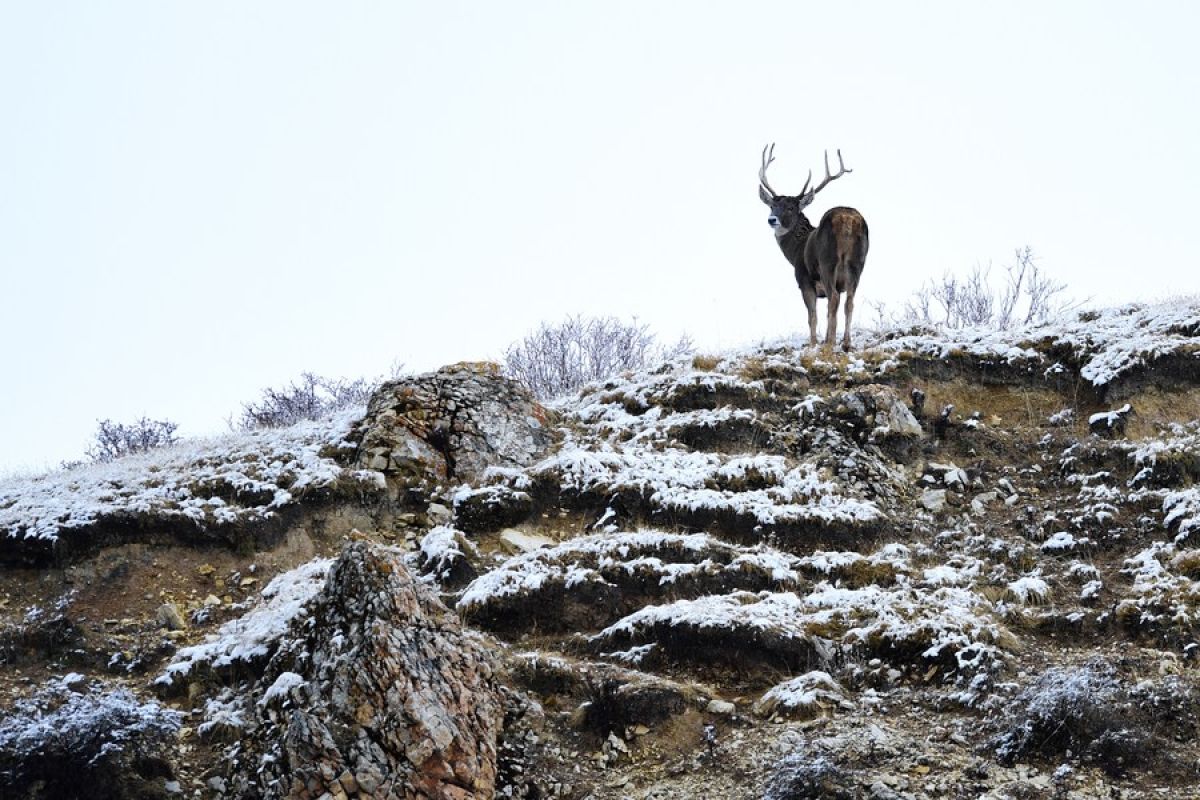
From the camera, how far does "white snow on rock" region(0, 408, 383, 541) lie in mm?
11703

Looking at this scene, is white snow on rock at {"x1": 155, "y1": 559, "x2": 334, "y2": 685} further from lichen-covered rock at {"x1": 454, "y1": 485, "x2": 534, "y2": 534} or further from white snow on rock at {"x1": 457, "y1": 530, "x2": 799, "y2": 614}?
lichen-covered rock at {"x1": 454, "y1": 485, "x2": 534, "y2": 534}

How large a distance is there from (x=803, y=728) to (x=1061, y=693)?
77.3 inches

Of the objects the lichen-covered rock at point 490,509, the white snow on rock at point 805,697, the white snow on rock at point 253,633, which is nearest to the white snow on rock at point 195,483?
the lichen-covered rock at point 490,509

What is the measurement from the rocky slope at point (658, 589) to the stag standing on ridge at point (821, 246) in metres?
0.99

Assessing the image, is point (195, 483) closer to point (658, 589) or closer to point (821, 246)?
point (658, 589)

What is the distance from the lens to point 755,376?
52.2 feet

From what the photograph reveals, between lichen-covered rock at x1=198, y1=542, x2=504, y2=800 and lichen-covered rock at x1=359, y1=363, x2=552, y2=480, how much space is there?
4.89 m

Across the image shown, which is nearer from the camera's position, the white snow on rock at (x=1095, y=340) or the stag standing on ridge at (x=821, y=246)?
the white snow on rock at (x=1095, y=340)

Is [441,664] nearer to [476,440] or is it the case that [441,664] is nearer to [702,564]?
→ [702,564]

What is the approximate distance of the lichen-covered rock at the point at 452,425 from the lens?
13477mm

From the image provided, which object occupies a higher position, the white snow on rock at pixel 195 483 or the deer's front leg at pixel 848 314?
the deer's front leg at pixel 848 314

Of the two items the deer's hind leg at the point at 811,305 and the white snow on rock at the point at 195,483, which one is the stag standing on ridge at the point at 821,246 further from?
the white snow on rock at the point at 195,483

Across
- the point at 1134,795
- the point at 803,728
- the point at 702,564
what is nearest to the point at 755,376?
the point at 702,564

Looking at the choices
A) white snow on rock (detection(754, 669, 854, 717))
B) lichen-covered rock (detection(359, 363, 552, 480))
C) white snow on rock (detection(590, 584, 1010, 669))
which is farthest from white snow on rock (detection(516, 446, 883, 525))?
white snow on rock (detection(754, 669, 854, 717))
